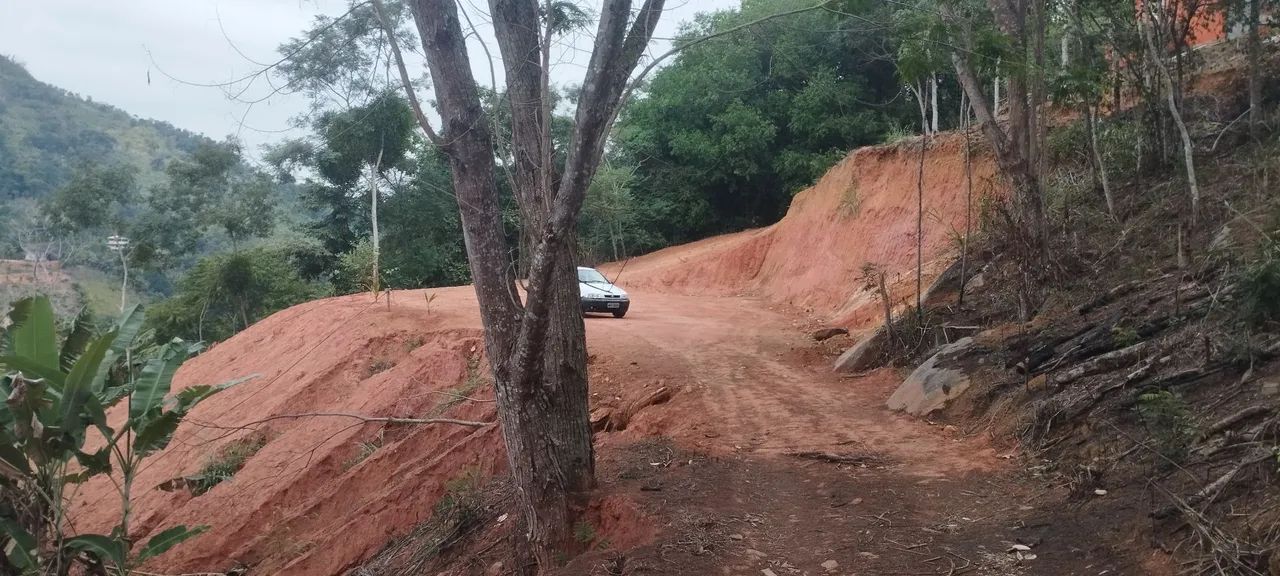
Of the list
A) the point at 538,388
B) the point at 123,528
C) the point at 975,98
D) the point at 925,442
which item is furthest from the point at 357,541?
the point at 975,98

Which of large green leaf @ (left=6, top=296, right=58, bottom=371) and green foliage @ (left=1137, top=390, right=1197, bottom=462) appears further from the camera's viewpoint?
large green leaf @ (left=6, top=296, right=58, bottom=371)

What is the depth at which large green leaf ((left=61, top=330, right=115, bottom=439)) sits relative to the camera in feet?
21.1

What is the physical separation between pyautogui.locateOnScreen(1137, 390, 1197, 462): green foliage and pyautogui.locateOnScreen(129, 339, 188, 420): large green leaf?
750 cm

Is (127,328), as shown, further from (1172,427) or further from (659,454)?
(1172,427)

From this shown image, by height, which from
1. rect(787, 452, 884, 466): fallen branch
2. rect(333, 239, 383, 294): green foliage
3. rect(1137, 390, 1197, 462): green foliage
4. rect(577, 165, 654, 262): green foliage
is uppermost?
rect(577, 165, 654, 262): green foliage

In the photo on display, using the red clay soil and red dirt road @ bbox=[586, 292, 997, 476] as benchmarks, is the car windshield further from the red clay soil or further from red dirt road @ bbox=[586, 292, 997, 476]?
red dirt road @ bbox=[586, 292, 997, 476]

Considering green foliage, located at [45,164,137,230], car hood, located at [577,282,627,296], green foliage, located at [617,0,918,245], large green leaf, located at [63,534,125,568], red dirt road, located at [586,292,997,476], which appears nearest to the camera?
large green leaf, located at [63,534,125,568]

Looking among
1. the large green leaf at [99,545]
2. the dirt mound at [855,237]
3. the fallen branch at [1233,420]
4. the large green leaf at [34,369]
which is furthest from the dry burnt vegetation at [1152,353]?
the large green leaf at [34,369]

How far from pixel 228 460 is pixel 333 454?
89.7 inches

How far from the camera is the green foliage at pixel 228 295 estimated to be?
29000mm

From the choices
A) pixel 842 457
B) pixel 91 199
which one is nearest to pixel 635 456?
pixel 842 457

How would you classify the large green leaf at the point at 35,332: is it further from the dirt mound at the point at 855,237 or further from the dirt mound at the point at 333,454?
the dirt mound at the point at 855,237

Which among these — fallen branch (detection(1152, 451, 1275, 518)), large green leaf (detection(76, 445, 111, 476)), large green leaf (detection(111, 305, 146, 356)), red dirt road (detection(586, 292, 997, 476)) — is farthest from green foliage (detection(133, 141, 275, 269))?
fallen branch (detection(1152, 451, 1275, 518))

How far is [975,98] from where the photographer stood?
1062 cm
